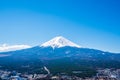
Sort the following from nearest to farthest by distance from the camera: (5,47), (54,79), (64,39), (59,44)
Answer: (54,79)
(59,44)
(64,39)
(5,47)

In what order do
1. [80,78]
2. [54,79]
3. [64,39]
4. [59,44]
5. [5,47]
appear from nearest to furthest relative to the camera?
[54,79] < [80,78] < [59,44] < [64,39] < [5,47]

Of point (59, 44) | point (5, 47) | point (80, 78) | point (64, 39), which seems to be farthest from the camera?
point (5, 47)

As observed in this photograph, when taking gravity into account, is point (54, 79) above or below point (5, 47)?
below

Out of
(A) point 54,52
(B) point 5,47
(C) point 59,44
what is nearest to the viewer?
(A) point 54,52

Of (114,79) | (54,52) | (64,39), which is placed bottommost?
(114,79)

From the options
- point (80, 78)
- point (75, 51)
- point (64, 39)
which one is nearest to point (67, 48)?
point (75, 51)

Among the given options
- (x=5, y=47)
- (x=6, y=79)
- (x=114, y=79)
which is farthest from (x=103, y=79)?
(x=5, y=47)

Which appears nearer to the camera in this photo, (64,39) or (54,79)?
(54,79)

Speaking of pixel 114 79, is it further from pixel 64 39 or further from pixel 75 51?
pixel 64 39

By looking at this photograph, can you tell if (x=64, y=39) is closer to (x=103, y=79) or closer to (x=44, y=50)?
(x=44, y=50)
